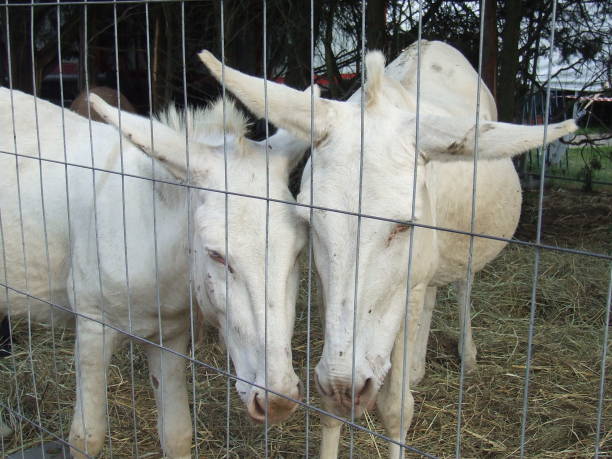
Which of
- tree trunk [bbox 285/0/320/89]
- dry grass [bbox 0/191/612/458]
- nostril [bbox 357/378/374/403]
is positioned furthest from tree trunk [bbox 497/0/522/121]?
nostril [bbox 357/378/374/403]

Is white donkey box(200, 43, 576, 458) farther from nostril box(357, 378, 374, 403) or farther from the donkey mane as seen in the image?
the donkey mane

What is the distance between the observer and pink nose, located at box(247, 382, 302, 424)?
72.1 inches

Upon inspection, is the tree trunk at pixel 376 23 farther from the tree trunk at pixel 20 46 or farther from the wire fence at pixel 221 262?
the tree trunk at pixel 20 46

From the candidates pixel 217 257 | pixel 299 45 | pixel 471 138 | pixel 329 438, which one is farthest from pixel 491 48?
pixel 217 257

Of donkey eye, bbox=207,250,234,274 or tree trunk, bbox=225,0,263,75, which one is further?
tree trunk, bbox=225,0,263,75

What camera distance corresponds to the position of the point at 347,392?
69.8 inches

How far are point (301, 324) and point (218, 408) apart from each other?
3.42 ft

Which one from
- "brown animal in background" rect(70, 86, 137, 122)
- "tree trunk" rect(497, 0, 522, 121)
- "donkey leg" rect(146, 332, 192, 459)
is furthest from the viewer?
"tree trunk" rect(497, 0, 522, 121)

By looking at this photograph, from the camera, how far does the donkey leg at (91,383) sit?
251 centimetres

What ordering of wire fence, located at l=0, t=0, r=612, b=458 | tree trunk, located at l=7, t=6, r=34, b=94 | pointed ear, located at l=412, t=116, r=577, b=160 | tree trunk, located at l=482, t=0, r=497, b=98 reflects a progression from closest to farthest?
pointed ear, located at l=412, t=116, r=577, b=160 → wire fence, located at l=0, t=0, r=612, b=458 → tree trunk, located at l=482, t=0, r=497, b=98 → tree trunk, located at l=7, t=6, r=34, b=94

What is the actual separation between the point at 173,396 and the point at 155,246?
3.05 ft

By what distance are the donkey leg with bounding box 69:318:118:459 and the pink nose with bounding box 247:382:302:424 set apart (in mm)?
836

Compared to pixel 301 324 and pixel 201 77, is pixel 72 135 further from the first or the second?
pixel 201 77

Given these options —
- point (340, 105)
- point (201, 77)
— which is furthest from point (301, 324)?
point (201, 77)
